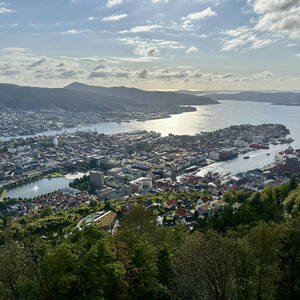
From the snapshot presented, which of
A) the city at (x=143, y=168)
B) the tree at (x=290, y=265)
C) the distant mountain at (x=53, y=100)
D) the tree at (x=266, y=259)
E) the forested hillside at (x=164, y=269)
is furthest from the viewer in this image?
the distant mountain at (x=53, y=100)

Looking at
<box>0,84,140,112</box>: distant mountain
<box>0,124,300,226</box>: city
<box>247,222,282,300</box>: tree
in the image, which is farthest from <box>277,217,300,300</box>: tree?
<box>0,84,140,112</box>: distant mountain

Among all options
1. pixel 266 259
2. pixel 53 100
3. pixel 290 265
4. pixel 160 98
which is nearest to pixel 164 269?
pixel 266 259

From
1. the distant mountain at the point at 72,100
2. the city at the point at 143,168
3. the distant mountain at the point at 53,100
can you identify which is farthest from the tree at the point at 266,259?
the distant mountain at the point at 53,100

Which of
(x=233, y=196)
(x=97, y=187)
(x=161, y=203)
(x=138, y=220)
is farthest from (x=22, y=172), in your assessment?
(x=138, y=220)

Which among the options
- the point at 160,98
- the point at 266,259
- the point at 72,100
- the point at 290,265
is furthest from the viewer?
the point at 160,98

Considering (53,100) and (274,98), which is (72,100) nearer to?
(53,100)

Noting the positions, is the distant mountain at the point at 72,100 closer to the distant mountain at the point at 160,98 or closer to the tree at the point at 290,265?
the distant mountain at the point at 160,98

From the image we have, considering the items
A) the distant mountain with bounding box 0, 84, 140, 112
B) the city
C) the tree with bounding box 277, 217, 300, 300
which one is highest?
the distant mountain with bounding box 0, 84, 140, 112

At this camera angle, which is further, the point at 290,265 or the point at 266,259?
the point at 290,265

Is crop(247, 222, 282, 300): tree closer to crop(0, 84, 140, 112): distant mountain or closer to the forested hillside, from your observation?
the forested hillside

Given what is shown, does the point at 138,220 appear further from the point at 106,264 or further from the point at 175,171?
the point at 175,171

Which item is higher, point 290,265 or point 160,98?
point 160,98
